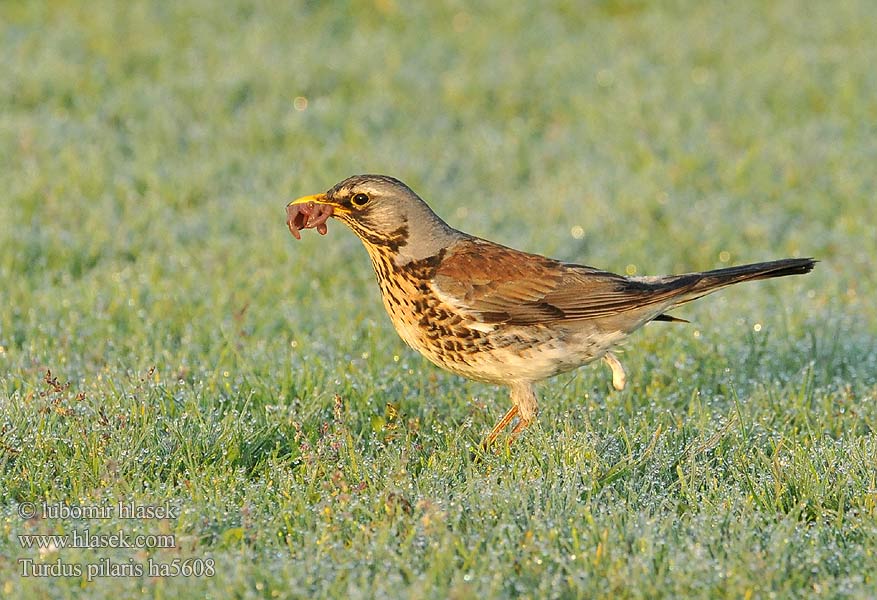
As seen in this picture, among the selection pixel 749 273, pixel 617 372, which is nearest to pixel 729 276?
pixel 749 273

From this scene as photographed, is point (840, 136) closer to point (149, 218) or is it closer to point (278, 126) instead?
point (278, 126)

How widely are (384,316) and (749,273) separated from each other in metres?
2.82

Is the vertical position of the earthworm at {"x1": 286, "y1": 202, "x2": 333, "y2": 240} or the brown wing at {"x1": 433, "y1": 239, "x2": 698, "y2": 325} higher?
the earthworm at {"x1": 286, "y1": 202, "x2": 333, "y2": 240}

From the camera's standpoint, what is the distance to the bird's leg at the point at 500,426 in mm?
5750

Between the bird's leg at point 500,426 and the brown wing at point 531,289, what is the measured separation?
1.65ft

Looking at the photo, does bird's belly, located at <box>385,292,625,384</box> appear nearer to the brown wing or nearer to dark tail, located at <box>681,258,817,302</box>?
the brown wing

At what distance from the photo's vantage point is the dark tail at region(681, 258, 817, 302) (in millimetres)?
5766

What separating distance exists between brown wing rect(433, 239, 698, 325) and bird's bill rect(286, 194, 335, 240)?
2.25 ft

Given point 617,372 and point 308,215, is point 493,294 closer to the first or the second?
point 617,372

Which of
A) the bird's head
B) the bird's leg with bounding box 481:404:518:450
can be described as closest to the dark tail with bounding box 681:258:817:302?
the bird's leg with bounding box 481:404:518:450

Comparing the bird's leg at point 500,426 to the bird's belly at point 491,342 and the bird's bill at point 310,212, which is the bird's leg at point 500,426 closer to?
the bird's belly at point 491,342

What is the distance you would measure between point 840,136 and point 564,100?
Result: 293 centimetres

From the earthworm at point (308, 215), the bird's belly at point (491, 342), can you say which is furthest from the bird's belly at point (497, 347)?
the earthworm at point (308, 215)

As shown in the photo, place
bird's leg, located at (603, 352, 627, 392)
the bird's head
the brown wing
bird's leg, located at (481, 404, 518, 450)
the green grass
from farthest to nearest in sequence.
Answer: bird's leg, located at (603, 352, 627, 392) → the bird's head → the brown wing → bird's leg, located at (481, 404, 518, 450) → the green grass
